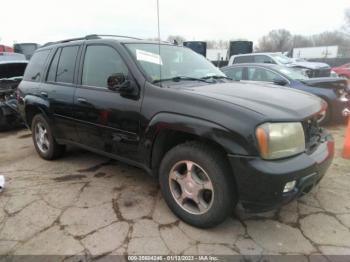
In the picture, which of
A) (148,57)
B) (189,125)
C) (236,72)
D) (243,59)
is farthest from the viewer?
(243,59)

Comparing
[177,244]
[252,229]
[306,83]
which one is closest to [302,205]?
[252,229]

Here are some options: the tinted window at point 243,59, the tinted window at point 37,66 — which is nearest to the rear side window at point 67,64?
the tinted window at point 37,66

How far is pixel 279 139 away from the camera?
2.41m

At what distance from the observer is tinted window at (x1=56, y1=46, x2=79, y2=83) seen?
398cm

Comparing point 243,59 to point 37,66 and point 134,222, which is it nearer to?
point 37,66

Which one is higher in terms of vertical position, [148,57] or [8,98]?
[148,57]

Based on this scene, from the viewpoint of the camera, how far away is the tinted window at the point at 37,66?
15.1 ft

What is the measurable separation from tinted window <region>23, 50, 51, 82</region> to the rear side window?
511mm

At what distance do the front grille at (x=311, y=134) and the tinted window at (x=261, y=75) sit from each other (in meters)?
4.36

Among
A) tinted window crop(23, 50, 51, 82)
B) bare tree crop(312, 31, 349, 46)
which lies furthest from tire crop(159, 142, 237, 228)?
bare tree crop(312, 31, 349, 46)

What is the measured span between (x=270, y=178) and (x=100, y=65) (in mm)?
2361

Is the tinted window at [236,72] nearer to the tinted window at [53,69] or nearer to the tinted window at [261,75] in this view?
the tinted window at [261,75]

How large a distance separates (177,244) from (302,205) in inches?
58.3

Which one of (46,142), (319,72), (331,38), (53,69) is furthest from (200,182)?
(331,38)
